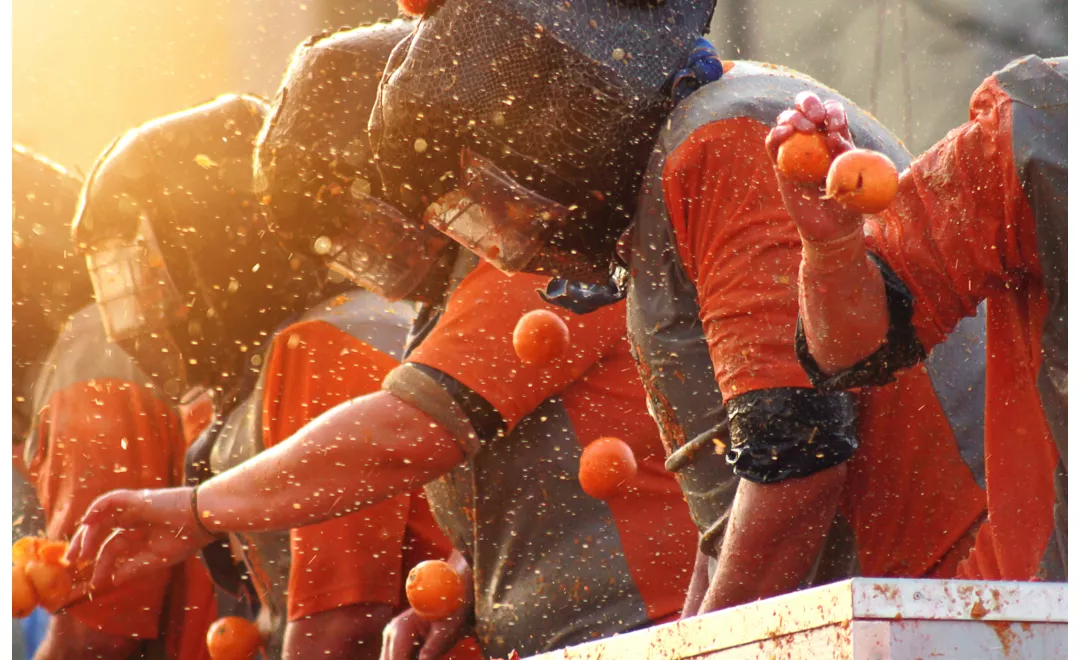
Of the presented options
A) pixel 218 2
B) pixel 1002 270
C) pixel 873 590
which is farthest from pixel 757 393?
pixel 218 2

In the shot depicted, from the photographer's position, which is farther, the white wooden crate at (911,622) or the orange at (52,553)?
the orange at (52,553)

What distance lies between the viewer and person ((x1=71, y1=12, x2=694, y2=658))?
8.64 feet

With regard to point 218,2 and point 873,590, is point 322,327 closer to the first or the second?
point 873,590

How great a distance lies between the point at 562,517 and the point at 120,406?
198cm

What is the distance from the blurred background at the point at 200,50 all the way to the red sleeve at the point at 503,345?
2094 millimetres

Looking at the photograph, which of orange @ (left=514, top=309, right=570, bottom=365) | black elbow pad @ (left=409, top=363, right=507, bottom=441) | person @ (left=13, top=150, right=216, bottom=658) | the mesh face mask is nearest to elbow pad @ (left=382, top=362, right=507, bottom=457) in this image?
black elbow pad @ (left=409, top=363, right=507, bottom=441)

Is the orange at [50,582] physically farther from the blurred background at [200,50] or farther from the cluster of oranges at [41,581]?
the blurred background at [200,50]

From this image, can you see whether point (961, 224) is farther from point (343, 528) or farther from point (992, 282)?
point (343, 528)

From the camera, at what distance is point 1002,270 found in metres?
1.63

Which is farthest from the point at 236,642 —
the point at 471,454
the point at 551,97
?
the point at 551,97

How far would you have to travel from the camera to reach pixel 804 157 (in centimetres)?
149

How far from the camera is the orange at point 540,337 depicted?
8.39ft

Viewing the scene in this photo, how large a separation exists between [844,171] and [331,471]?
1554mm

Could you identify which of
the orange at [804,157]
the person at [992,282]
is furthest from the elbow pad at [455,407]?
the orange at [804,157]
